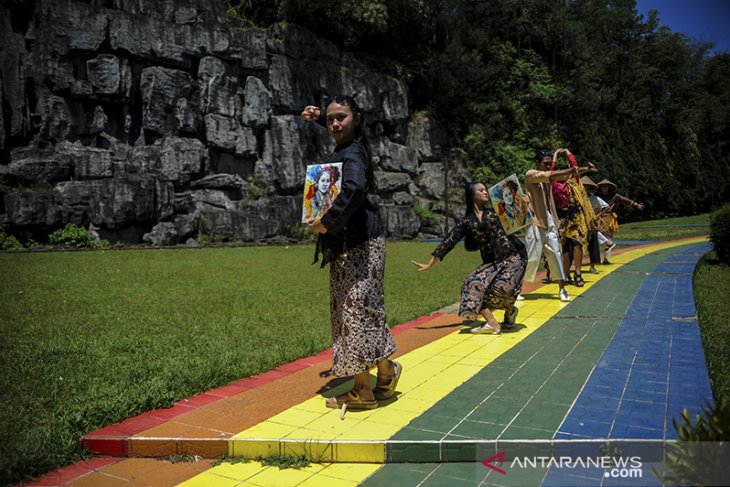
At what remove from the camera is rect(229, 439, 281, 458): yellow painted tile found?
361cm

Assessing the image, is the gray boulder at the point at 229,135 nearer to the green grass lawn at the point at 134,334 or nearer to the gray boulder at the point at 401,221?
the gray boulder at the point at 401,221

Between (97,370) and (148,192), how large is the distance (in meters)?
21.7

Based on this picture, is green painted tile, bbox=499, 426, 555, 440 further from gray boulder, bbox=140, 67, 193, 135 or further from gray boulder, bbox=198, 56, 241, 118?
gray boulder, bbox=198, 56, 241, 118

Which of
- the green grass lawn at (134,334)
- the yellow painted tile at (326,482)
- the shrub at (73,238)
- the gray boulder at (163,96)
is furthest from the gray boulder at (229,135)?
the yellow painted tile at (326,482)

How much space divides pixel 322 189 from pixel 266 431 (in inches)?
66.6

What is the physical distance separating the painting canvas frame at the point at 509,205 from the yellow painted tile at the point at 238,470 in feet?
14.7

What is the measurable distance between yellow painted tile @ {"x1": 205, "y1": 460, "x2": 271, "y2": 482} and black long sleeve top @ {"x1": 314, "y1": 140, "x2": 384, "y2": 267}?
147cm

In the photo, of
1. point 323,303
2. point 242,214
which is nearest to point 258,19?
point 242,214

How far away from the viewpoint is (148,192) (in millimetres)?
25547

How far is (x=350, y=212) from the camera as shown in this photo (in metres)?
3.97

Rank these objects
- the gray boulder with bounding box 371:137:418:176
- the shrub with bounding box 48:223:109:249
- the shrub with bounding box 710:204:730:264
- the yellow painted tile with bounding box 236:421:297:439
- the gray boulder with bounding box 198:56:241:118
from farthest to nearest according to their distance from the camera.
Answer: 1. the gray boulder with bounding box 371:137:418:176
2. the gray boulder with bounding box 198:56:241:118
3. the shrub with bounding box 48:223:109:249
4. the shrub with bounding box 710:204:730:264
5. the yellow painted tile with bounding box 236:421:297:439

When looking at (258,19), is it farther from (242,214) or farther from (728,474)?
(728,474)

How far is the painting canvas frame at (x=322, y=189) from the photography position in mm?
4078

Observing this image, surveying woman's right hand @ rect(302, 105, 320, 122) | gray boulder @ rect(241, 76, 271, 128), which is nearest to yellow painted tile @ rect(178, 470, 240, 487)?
woman's right hand @ rect(302, 105, 320, 122)
